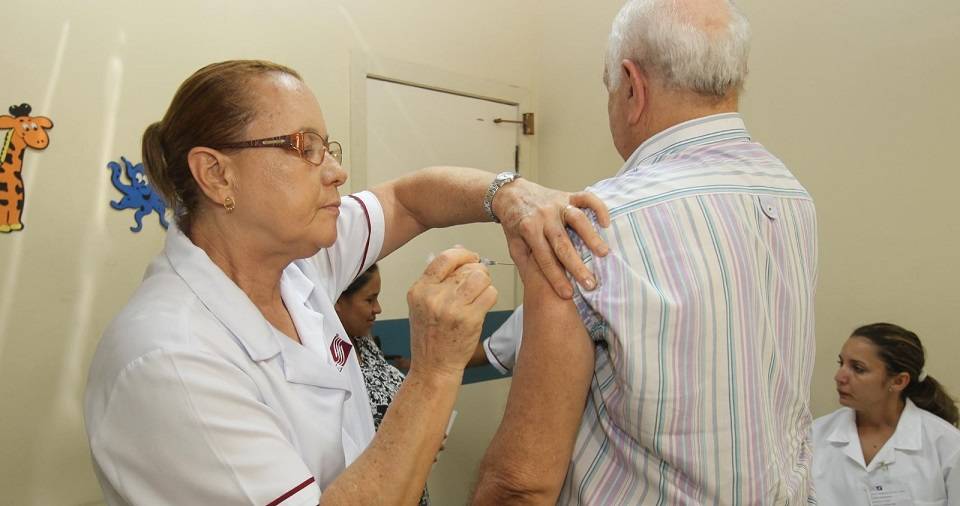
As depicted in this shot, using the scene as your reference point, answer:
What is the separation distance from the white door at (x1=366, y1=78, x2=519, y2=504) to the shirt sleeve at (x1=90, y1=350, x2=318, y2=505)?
83.6 inches

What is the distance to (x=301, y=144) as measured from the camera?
105 cm

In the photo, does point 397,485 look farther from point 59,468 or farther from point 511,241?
point 59,468

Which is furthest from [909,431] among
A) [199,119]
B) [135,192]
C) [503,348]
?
[135,192]

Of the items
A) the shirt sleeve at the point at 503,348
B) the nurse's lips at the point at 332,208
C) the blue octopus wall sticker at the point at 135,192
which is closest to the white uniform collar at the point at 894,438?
the shirt sleeve at the point at 503,348

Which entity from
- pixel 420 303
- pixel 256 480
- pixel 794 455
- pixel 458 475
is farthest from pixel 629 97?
pixel 458 475

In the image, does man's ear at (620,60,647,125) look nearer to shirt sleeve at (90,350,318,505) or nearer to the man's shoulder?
the man's shoulder

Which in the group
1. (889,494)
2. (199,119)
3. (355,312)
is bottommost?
(889,494)

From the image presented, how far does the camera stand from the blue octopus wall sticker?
215 centimetres

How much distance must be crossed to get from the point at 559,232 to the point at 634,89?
29 cm

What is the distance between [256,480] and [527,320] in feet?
1.48

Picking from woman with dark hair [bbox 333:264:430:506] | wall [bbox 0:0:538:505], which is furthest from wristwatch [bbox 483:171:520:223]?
wall [bbox 0:0:538:505]

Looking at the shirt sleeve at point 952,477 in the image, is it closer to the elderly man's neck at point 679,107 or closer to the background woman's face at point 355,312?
the elderly man's neck at point 679,107

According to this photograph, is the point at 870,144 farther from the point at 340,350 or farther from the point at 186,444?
the point at 186,444

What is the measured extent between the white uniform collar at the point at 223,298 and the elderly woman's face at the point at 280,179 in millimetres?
92
